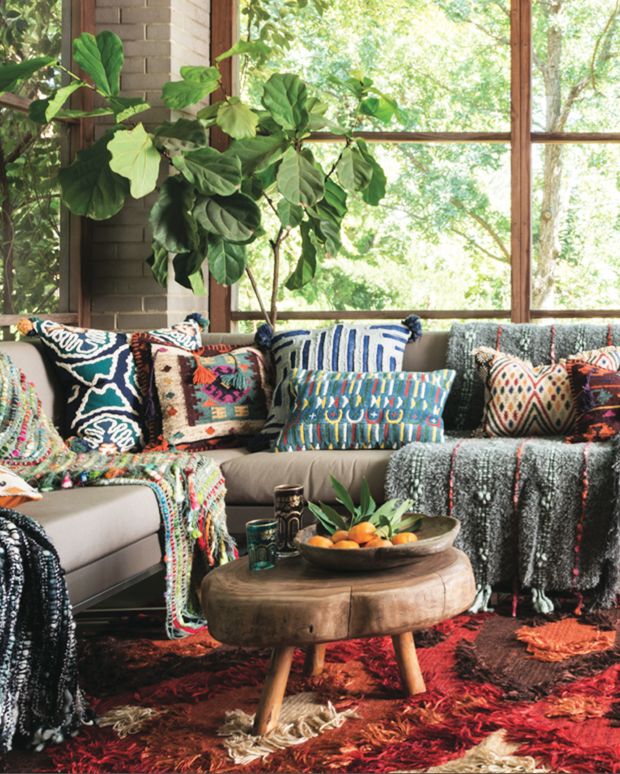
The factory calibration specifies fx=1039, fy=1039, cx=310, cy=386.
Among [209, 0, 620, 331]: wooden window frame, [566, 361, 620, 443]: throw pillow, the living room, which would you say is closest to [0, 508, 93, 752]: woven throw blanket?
the living room

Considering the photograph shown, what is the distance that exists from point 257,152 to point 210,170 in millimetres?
265

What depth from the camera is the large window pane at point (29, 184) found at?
400 centimetres

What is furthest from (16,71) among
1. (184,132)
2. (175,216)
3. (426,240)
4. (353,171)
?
(426,240)

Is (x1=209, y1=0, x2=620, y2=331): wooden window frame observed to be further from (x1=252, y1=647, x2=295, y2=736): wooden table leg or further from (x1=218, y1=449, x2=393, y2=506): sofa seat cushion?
(x1=252, y1=647, x2=295, y2=736): wooden table leg

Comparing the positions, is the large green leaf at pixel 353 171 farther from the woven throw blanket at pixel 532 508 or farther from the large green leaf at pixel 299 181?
the woven throw blanket at pixel 532 508

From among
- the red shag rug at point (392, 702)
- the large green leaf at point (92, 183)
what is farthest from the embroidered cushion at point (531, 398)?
the large green leaf at point (92, 183)

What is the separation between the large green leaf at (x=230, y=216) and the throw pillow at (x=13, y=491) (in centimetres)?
160

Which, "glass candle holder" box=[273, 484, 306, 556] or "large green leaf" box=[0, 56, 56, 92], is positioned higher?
"large green leaf" box=[0, 56, 56, 92]

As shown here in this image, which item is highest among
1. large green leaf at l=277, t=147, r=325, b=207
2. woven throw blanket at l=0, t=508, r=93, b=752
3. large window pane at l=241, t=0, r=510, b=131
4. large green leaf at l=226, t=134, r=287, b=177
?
large window pane at l=241, t=0, r=510, b=131

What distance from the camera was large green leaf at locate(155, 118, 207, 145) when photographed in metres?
4.10

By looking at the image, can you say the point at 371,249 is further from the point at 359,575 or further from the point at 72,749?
the point at 72,749

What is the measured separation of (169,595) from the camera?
113 inches

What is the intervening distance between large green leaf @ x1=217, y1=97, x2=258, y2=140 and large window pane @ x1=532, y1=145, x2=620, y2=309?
1.36 metres

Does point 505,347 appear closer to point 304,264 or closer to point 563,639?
point 304,264
